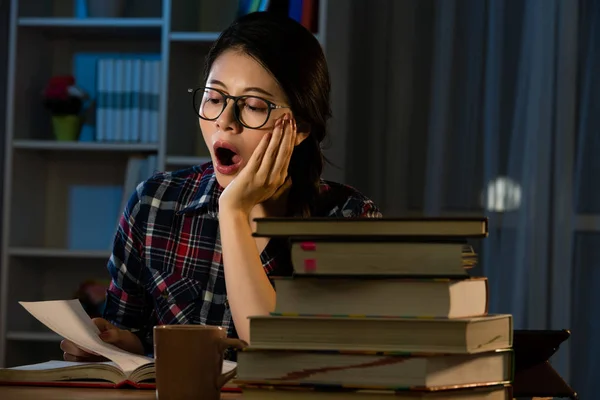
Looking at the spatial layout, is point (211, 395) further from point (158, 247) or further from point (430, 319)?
point (158, 247)

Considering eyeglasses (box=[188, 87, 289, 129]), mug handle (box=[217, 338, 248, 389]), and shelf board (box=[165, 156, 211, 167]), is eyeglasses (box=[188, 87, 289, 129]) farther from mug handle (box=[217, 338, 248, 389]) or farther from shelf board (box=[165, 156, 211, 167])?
shelf board (box=[165, 156, 211, 167])

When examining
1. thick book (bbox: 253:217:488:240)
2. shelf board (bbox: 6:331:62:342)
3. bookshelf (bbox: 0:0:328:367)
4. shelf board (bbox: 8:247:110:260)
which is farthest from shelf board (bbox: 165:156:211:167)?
thick book (bbox: 253:217:488:240)

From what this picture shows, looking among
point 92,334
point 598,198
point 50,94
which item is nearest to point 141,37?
point 50,94

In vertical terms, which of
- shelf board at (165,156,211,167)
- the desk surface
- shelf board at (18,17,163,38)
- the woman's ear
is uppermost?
shelf board at (18,17,163,38)

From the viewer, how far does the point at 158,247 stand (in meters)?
1.73

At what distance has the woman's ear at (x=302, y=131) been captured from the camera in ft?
5.59

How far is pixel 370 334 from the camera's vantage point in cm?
76

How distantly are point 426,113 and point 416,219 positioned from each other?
2578 mm

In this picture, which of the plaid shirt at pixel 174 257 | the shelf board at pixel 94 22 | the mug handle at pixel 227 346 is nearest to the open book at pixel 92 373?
the mug handle at pixel 227 346

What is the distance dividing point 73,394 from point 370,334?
42 centimetres

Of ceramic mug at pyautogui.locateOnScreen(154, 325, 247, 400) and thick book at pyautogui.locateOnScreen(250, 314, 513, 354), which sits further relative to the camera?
ceramic mug at pyautogui.locateOnScreen(154, 325, 247, 400)

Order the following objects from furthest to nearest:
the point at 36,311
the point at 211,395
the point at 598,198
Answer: the point at 598,198, the point at 36,311, the point at 211,395

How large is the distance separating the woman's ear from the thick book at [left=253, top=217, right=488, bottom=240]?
3.01ft

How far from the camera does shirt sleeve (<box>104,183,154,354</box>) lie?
1.72 metres
